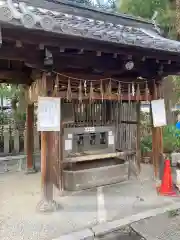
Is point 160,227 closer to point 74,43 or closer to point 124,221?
point 124,221

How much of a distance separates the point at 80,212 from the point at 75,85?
272 centimetres

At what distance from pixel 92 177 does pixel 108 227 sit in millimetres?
1975

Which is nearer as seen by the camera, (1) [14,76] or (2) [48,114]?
(2) [48,114]

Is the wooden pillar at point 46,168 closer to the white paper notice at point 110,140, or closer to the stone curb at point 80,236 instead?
the stone curb at point 80,236

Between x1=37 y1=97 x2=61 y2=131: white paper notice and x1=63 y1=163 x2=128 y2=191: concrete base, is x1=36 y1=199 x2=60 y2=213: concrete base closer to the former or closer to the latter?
x1=63 y1=163 x2=128 y2=191: concrete base

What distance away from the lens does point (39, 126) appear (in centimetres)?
475

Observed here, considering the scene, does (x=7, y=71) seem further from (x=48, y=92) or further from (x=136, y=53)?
(x=136, y=53)

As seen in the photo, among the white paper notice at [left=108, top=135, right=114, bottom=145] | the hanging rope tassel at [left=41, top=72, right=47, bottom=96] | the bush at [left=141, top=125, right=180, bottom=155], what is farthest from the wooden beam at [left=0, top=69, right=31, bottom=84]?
the bush at [left=141, top=125, right=180, bottom=155]

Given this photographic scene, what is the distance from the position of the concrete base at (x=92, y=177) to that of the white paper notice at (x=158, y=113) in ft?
4.87

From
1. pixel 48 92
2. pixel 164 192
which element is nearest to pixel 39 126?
pixel 48 92

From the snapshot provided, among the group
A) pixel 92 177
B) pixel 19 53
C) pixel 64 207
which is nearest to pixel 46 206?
pixel 64 207

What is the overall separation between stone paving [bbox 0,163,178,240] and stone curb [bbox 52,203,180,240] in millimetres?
151

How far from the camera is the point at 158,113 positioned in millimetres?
6172

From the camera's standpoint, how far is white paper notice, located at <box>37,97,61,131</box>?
475cm
